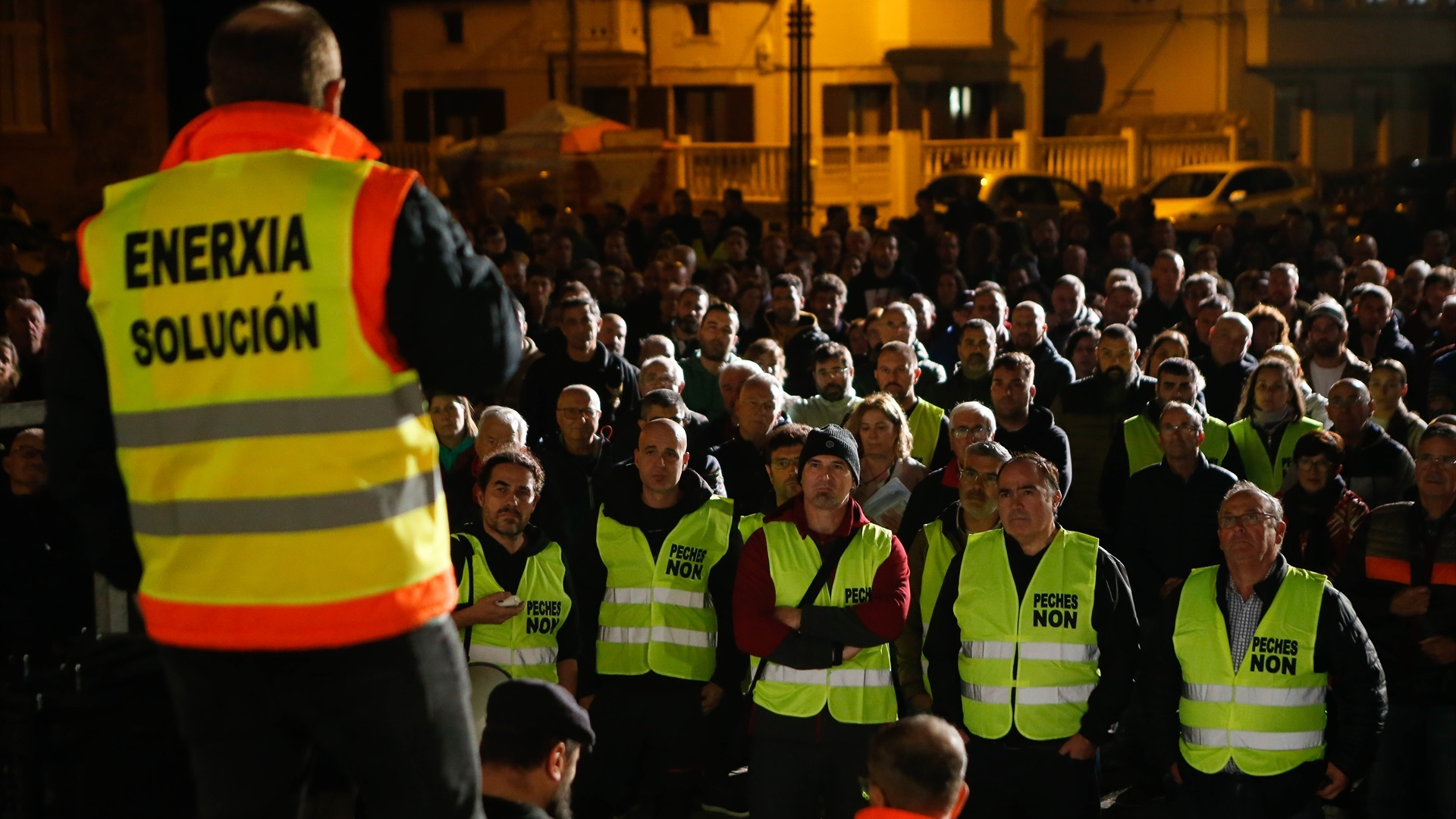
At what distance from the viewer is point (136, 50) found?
3134 centimetres

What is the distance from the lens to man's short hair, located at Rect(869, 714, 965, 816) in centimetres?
390

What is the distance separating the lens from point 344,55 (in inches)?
1597

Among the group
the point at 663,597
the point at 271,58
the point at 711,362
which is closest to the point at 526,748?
the point at 271,58

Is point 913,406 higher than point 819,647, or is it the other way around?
point 913,406

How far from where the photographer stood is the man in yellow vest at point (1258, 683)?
19.3 ft

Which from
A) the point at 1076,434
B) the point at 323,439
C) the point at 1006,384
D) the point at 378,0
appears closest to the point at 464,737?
the point at 323,439

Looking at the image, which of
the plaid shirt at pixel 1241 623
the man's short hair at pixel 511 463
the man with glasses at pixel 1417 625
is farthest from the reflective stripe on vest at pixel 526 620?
the man with glasses at pixel 1417 625

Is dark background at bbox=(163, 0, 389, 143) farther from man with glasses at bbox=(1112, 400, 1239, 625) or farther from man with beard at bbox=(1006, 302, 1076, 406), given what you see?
man with glasses at bbox=(1112, 400, 1239, 625)

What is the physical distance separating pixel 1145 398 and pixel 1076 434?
433 millimetres

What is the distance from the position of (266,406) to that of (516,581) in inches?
162

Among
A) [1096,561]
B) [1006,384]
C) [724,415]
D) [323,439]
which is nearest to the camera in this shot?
[323,439]

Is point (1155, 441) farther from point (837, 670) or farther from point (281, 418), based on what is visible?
point (281, 418)

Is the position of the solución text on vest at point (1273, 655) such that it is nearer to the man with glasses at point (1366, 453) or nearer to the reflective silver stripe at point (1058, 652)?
the reflective silver stripe at point (1058, 652)

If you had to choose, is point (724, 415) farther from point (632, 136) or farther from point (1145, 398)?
point (632, 136)
